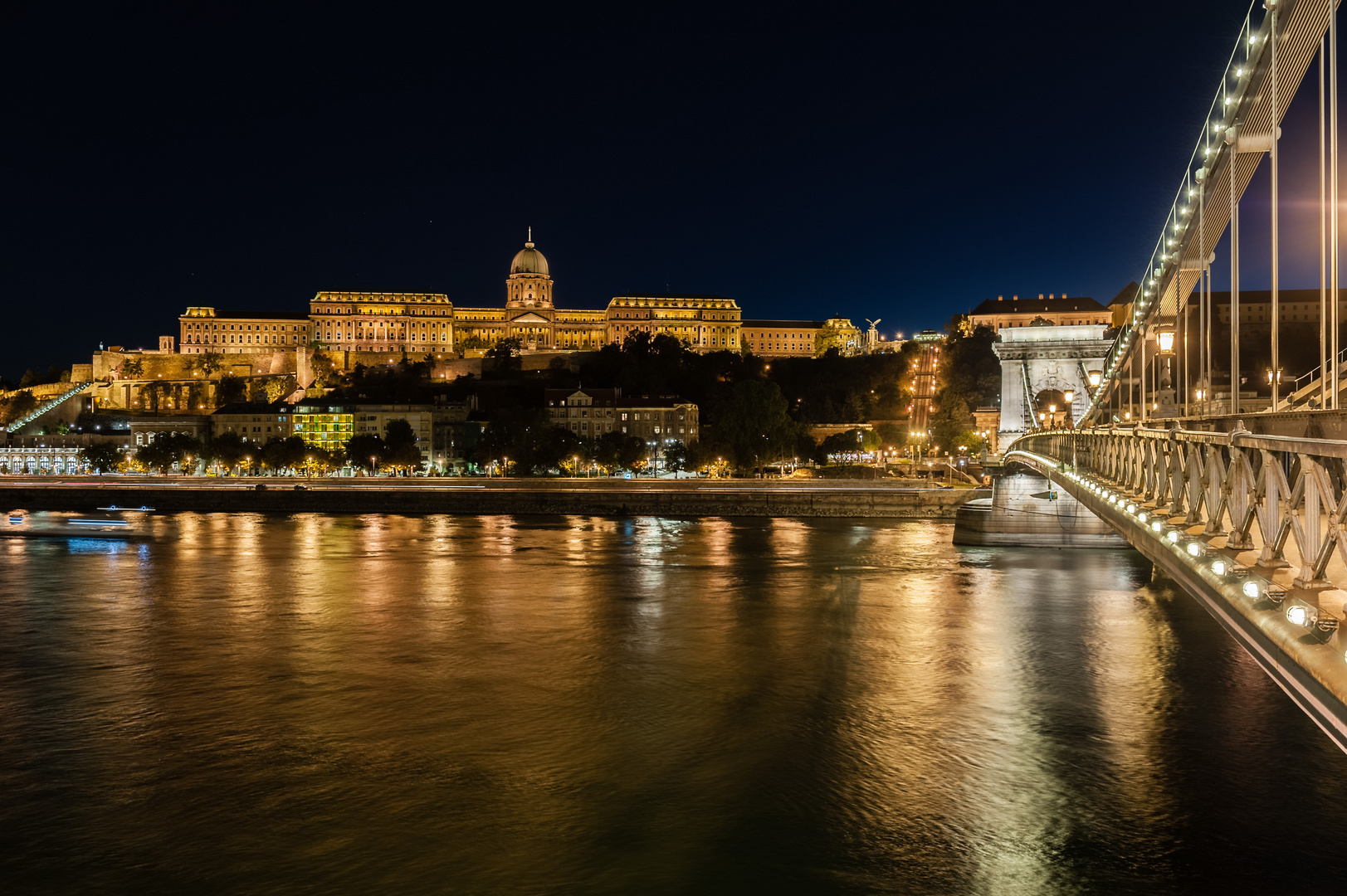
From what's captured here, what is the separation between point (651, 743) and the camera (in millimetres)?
11523

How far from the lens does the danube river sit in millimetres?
8391

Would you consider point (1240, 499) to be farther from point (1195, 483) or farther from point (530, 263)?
point (530, 263)

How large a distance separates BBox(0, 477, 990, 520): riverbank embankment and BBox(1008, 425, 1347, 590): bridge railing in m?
29.7

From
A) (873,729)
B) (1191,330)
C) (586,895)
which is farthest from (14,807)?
(1191,330)

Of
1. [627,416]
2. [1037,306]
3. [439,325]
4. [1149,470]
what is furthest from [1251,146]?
[439,325]

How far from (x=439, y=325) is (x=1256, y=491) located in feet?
342

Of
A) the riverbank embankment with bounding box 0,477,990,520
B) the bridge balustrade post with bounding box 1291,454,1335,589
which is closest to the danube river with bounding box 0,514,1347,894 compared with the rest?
the bridge balustrade post with bounding box 1291,454,1335,589

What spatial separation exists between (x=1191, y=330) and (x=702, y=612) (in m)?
27.1

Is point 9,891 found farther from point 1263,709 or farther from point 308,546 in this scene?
point 308,546

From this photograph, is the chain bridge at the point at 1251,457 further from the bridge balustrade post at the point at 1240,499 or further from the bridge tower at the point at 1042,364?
the bridge tower at the point at 1042,364

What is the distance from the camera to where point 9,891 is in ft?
26.5

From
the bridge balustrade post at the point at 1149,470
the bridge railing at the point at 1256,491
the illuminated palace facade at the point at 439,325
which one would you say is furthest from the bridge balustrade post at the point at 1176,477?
the illuminated palace facade at the point at 439,325

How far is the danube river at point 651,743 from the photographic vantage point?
8391mm

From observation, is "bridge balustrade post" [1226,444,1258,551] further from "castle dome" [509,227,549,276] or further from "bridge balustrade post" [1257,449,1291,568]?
"castle dome" [509,227,549,276]
